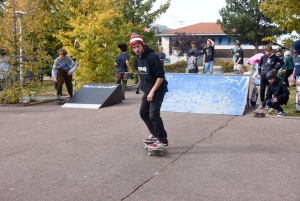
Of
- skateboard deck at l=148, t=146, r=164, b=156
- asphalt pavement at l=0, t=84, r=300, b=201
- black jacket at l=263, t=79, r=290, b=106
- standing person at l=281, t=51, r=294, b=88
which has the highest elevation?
standing person at l=281, t=51, r=294, b=88

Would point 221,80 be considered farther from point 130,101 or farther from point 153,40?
point 153,40

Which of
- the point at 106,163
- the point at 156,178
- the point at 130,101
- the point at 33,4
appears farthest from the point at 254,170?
the point at 33,4

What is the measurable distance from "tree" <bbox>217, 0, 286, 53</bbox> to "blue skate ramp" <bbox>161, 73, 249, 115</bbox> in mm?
37722

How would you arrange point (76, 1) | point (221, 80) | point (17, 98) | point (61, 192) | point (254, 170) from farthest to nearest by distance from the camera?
point (76, 1) < point (17, 98) < point (221, 80) < point (254, 170) < point (61, 192)

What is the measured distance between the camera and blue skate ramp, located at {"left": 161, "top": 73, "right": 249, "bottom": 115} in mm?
10531

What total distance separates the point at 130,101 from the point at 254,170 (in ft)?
26.3

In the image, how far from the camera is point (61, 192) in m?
4.59

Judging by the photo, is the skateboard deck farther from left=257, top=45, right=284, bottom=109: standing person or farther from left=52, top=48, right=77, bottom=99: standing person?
left=52, top=48, right=77, bottom=99: standing person

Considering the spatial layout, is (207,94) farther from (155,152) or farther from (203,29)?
(203,29)

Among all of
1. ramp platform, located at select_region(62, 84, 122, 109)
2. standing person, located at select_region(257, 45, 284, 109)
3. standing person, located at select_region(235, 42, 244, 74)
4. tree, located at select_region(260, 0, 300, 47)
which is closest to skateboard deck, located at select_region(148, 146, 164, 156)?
ramp platform, located at select_region(62, 84, 122, 109)

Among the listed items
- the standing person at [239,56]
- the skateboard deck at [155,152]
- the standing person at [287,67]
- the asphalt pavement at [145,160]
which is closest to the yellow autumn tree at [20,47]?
the asphalt pavement at [145,160]

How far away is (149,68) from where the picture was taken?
6176 millimetres

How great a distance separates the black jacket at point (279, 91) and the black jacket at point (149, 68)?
15.0 feet

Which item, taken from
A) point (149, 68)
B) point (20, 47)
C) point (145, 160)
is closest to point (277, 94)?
point (149, 68)
